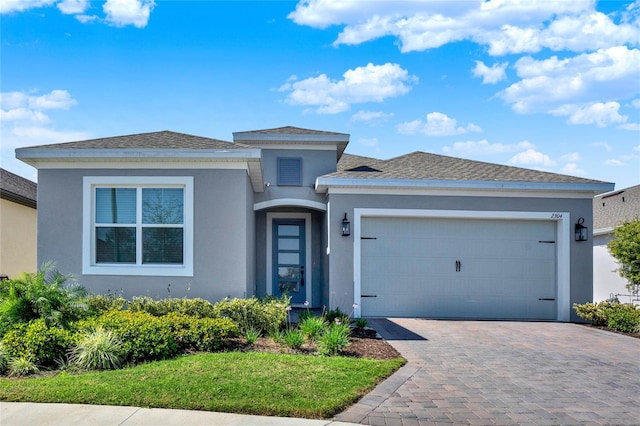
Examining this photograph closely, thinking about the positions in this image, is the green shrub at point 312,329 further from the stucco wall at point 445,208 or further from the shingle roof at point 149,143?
the shingle roof at point 149,143

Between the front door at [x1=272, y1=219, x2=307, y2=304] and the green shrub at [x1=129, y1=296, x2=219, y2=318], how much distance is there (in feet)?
17.0

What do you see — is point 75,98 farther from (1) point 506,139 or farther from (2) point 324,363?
(1) point 506,139

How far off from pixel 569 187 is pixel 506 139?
282 centimetres

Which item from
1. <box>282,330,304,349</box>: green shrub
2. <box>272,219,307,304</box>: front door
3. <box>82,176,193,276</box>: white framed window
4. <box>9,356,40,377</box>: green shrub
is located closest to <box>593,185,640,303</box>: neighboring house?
<box>272,219,307,304</box>: front door

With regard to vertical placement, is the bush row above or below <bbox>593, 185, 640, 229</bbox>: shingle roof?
below

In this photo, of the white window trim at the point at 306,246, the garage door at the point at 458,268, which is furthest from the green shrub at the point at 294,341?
the white window trim at the point at 306,246

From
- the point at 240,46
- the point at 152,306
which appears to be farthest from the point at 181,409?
the point at 240,46

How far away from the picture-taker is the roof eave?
37.8ft

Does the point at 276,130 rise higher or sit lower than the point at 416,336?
higher

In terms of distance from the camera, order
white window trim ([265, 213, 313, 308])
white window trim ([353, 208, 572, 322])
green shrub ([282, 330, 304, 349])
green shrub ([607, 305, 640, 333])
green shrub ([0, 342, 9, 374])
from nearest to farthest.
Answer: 1. green shrub ([0, 342, 9, 374])
2. green shrub ([282, 330, 304, 349])
3. green shrub ([607, 305, 640, 333])
4. white window trim ([353, 208, 572, 322])
5. white window trim ([265, 213, 313, 308])

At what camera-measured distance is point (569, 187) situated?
1180 centimetres

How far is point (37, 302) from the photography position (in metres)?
7.07

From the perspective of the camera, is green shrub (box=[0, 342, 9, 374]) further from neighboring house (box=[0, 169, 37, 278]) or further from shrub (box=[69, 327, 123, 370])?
neighboring house (box=[0, 169, 37, 278])

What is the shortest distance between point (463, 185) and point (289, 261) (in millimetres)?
5492
